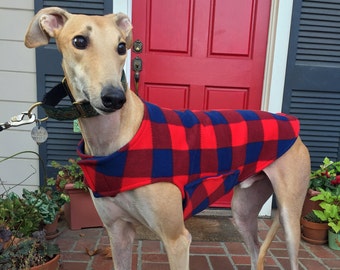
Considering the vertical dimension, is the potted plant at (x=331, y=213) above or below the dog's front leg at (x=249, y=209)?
below

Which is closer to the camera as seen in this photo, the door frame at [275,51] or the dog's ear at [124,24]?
the dog's ear at [124,24]

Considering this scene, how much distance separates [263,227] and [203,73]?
70.8 inches

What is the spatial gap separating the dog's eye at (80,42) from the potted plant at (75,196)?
208 cm

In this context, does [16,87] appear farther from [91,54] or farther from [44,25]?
[91,54]

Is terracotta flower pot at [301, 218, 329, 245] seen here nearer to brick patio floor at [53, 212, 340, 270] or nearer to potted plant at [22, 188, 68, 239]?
brick patio floor at [53, 212, 340, 270]

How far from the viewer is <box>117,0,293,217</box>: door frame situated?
3432mm

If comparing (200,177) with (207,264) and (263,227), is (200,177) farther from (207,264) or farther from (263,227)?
(263,227)

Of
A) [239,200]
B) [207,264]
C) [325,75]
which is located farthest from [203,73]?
[207,264]

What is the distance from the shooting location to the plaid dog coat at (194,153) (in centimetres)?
163

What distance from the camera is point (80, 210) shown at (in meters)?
3.42

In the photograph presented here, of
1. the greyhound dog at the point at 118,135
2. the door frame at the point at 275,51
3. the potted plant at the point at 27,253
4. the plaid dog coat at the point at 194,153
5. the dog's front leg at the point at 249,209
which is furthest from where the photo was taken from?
the door frame at the point at 275,51

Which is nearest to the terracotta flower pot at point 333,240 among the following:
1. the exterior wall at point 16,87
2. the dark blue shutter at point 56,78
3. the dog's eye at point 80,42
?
the dark blue shutter at point 56,78

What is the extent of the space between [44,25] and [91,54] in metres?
0.38

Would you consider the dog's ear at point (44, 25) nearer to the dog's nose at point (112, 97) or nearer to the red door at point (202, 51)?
the dog's nose at point (112, 97)
